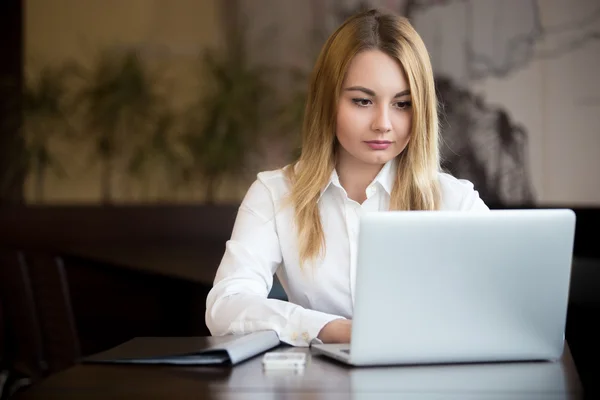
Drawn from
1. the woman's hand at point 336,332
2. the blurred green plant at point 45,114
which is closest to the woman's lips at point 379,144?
the woman's hand at point 336,332

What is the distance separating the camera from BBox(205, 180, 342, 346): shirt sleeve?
202 centimetres

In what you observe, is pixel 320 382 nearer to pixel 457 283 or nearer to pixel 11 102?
pixel 457 283

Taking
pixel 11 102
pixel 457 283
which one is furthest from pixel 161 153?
pixel 457 283

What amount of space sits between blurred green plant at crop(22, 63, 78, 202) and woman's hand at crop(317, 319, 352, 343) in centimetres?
486

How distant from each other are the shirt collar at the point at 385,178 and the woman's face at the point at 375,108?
11cm

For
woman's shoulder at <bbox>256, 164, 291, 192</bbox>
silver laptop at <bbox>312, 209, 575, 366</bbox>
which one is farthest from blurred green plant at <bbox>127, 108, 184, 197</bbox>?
silver laptop at <bbox>312, 209, 575, 366</bbox>

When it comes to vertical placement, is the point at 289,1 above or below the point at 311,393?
above

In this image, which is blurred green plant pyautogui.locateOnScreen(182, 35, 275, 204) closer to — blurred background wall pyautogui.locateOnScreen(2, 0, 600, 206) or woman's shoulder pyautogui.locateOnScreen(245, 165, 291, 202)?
blurred background wall pyautogui.locateOnScreen(2, 0, 600, 206)

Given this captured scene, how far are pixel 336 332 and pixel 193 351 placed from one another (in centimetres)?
33

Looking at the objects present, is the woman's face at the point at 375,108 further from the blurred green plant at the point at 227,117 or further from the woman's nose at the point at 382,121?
the blurred green plant at the point at 227,117

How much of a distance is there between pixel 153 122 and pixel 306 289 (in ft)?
14.6

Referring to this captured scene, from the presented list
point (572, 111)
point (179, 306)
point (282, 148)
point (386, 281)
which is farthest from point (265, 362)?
point (282, 148)

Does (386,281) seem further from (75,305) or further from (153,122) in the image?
(153,122)

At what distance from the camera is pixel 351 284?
234 cm
